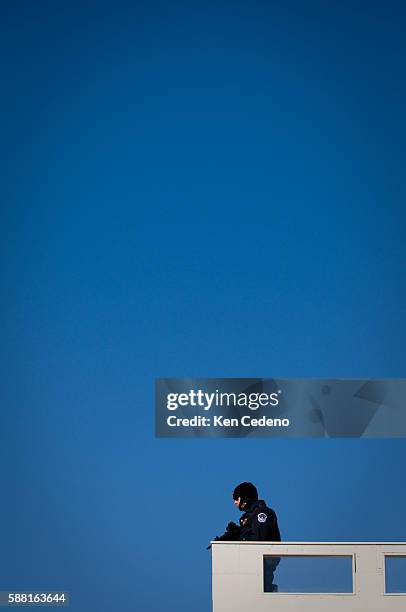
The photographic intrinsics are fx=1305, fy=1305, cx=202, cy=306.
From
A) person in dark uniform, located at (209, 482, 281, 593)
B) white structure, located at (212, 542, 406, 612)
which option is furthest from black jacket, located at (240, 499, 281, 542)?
white structure, located at (212, 542, 406, 612)

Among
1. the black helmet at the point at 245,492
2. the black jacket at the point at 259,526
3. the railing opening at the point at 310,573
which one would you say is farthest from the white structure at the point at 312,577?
the black helmet at the point at 245,492

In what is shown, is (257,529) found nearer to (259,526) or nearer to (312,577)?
(259,526)

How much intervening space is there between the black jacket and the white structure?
0.59 feet

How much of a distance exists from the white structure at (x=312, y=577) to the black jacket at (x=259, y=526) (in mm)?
179

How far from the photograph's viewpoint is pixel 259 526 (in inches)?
396

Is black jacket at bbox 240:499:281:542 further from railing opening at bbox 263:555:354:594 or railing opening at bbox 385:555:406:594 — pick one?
railing opening at bbox 385:555:406:594

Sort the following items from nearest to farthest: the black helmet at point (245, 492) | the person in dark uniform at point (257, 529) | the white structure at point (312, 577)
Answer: the white structure at point (312, 577) → the person in dark uniform at point (257, 529) → the black helmet at point (245, 492)

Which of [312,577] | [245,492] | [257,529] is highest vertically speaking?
[245,492]

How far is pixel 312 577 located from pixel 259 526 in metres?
0.57

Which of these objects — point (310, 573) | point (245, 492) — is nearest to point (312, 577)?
point (310, 573)

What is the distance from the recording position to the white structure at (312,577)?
31.9 feet

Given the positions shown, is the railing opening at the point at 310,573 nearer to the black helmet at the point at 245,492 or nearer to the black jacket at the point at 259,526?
the black jacket at the point at 259,526

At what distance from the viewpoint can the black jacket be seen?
10.0m

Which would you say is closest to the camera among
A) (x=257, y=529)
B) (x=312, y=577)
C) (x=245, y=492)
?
(x=312, y=577)
